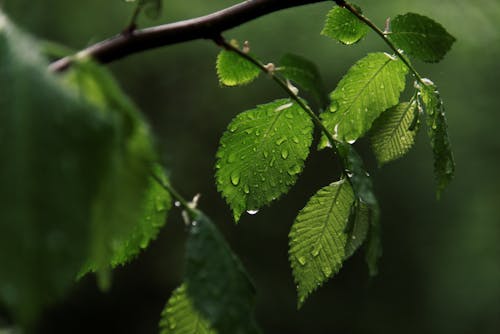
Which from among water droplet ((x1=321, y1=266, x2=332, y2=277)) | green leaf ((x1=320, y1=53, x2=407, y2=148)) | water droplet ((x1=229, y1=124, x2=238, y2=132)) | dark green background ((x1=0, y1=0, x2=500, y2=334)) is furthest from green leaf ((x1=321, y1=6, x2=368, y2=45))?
dark green background ((x1=0, y1=0, x2=500, y2=334))

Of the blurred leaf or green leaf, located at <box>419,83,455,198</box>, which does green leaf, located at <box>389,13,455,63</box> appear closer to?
green leaf, located at <box>419,83,455,198</box>

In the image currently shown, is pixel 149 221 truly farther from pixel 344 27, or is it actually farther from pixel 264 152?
pixel 344 27

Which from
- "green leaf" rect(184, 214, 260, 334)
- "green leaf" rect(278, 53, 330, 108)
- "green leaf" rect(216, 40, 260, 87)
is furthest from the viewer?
"green leaf" rect(216, 40, 260, 87)

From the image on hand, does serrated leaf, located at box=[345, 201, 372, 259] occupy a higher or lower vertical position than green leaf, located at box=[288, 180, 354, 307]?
higher

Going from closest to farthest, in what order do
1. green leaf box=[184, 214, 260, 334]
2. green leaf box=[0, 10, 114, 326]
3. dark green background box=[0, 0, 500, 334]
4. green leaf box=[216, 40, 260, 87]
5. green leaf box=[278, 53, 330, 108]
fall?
green leaf box=[0, 10, 114, 326]
green leaf box=[184, 214, 260, 334]
green leaf box=[278, 53, 330, 108]
green leaf box=[216, 40, 260, 87]
dark green background box=[0, 0, 500, 334]

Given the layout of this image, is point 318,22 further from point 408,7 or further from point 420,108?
point 420,108

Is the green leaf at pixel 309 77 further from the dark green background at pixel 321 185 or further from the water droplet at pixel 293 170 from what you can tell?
the dark green background at pixel 321 185

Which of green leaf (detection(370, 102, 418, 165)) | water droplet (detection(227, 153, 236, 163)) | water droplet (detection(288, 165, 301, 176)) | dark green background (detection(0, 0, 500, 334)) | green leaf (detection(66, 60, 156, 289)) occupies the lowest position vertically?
dark green background (detection(0, 0, 500, 334))

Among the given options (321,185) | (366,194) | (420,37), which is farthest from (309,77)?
(321,185)

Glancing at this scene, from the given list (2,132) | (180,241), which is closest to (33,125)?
(2,132)
